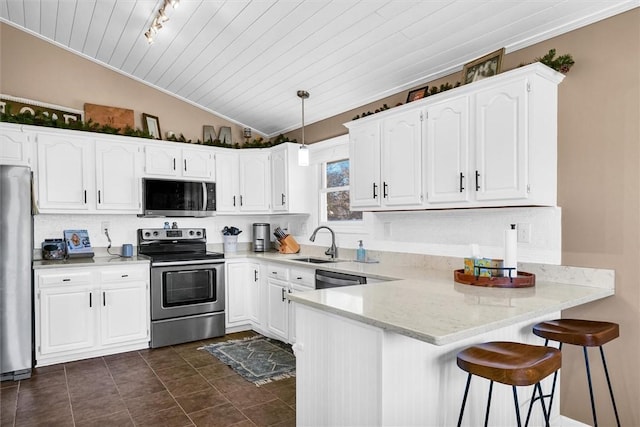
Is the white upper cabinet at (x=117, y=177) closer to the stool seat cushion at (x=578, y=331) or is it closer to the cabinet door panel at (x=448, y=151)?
the cabinet door panel at (x=448, y=151)

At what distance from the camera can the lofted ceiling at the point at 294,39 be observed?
2.59 m

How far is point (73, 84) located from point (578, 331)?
505 centimetres

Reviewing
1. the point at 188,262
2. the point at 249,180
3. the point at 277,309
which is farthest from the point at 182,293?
the point at 249,180

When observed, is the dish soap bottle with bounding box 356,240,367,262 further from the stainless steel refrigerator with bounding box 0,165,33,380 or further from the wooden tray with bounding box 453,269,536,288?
the stainless steel refrigerator with bounding box 0,165,33,380

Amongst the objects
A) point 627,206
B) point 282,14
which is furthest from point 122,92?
point 627,206

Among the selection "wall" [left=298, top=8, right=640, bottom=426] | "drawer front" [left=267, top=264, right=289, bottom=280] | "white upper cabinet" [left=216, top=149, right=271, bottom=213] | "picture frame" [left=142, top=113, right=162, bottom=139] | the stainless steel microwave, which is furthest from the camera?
"white upper cabinet" [left=216, top=149, right=271, bottom=213]

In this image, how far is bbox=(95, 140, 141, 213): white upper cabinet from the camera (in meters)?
4.09

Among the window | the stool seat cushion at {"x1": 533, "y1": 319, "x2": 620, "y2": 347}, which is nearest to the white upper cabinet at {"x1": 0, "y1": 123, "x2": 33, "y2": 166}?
the window

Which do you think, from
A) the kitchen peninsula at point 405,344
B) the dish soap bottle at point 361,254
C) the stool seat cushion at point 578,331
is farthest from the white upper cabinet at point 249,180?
the stool seat cushion at point 578,331

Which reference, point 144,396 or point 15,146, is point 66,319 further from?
point 15,146

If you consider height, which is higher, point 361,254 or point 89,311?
point 361,254

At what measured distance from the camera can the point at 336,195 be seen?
4.54 meters

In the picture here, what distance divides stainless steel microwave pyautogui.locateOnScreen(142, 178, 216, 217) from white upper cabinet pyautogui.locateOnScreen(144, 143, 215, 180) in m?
0.14

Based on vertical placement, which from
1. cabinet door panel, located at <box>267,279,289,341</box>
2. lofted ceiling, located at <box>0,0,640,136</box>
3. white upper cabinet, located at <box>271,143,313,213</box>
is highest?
lofted ceiling, located at <box>0,0,640,136</box>
